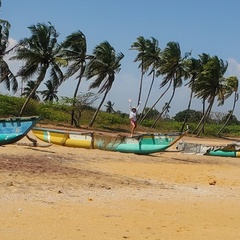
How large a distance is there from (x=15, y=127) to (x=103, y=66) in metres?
27.8

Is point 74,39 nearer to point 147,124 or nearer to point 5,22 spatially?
point 5,22

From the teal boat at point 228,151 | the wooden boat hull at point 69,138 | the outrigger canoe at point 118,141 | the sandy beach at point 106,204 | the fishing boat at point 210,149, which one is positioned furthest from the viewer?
the teal boat at point 228,151

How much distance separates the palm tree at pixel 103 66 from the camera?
43.5m

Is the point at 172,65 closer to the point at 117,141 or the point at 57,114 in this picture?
the point at 57,114

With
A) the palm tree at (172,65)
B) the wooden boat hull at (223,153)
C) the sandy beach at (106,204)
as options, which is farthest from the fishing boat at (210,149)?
the palm tree at (172,65)

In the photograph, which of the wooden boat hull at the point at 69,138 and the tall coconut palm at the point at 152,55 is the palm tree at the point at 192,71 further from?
the wooden boat hull at the point at 69,138

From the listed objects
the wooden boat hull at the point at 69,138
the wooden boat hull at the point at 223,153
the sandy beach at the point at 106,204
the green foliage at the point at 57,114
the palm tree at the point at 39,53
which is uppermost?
the palm tree at the point at 39,53

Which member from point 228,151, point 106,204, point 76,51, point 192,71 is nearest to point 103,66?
point 76,51

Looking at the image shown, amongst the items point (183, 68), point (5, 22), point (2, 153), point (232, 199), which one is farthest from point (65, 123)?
point (232, 199)

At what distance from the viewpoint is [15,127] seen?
16422 millimetres

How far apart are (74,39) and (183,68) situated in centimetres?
1441

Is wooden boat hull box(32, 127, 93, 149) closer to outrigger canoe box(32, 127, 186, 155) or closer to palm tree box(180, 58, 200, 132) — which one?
outrigger canoe box(32, 127, 186, 155)

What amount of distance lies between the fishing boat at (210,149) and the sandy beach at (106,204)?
976 cm

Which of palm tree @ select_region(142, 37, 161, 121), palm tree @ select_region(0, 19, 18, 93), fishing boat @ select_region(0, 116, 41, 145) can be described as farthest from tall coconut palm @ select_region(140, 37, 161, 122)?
fishing boat @ select_region(0, 116, 41, 145)
